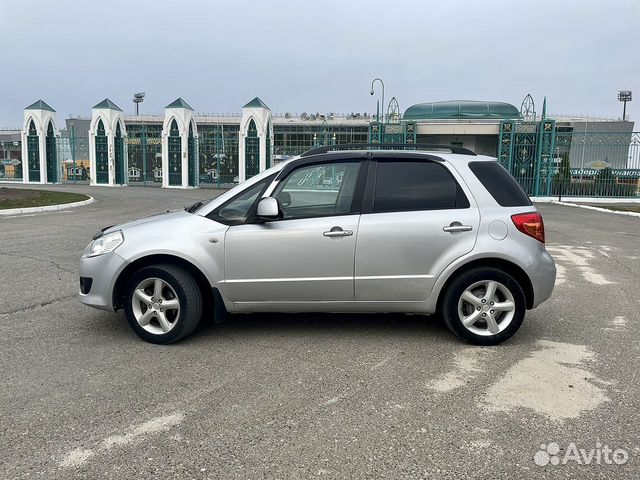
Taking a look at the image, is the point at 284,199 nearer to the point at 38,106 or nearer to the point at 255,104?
the point at 255,104

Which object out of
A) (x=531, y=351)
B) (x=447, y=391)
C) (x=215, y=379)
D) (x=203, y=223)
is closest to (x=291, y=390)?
(x=215, y=379)

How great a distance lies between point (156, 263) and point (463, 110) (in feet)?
123

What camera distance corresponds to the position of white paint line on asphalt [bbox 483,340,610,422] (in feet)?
12.2

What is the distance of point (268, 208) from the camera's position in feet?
15.2

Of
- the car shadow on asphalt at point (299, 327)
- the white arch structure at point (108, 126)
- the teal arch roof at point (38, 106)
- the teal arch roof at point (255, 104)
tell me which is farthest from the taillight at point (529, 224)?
the teal arch roof at point (38, 106)

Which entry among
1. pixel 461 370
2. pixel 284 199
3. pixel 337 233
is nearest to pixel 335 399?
pixel 461 370

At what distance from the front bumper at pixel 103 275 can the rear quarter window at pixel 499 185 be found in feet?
10.9

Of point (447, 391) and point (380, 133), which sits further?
point (380, 133)

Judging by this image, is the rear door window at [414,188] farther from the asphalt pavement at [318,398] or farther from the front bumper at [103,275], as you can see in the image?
the front bumper at [103,275]

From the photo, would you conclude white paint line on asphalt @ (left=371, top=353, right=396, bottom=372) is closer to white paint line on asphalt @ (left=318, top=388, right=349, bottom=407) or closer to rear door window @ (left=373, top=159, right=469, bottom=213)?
white paint line on asphalt @ (left=318, top=388, right=349, bottom=407)

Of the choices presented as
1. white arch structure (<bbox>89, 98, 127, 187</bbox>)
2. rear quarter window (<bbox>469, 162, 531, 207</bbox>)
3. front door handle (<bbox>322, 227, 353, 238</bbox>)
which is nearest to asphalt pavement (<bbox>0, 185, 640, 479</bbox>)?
front door handle (<bbox>322, 227, 353, 238</bbox>)

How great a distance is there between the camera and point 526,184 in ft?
93.7

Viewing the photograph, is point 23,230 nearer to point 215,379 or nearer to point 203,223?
point 203,223

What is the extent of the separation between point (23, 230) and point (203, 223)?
991 cm
